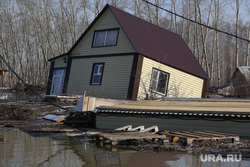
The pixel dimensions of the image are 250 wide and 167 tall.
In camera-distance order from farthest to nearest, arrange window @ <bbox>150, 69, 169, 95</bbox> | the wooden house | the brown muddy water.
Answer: the wooden house → window @ <bbox>150, 69, 169, 95</bbox> → the brown muddy water

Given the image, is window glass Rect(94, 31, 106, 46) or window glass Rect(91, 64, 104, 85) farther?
window glass Rect(94, 31, 106, 46)

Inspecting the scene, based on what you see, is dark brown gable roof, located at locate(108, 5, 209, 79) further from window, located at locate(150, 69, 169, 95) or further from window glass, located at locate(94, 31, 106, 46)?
window glass, located at locate(94, 31, 106, 46)

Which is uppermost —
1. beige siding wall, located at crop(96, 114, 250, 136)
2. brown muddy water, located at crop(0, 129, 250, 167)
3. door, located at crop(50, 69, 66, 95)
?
door, located at crop(50, 69, 66, 95)

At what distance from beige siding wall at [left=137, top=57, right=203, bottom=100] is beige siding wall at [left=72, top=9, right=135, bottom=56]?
1.66 m

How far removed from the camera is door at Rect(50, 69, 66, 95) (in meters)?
26.8

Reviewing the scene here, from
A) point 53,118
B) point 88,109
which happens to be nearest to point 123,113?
point 88,109

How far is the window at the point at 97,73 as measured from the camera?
23656 millimetres

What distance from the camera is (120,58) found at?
22828mm

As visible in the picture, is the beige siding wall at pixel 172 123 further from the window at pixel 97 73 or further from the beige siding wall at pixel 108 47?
the window at pixel 97 73

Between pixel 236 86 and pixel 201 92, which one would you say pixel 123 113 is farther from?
pixel 236 86

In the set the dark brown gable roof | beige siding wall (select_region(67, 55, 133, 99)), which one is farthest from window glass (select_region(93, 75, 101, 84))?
the dark brown gable roof

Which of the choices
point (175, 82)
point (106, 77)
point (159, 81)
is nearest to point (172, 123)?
point (106, 77)

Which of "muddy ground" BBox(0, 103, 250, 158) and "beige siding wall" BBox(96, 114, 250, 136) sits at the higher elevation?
"beige siding wall" BBox(96, 114, 250, 136)

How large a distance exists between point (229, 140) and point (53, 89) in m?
19.0
